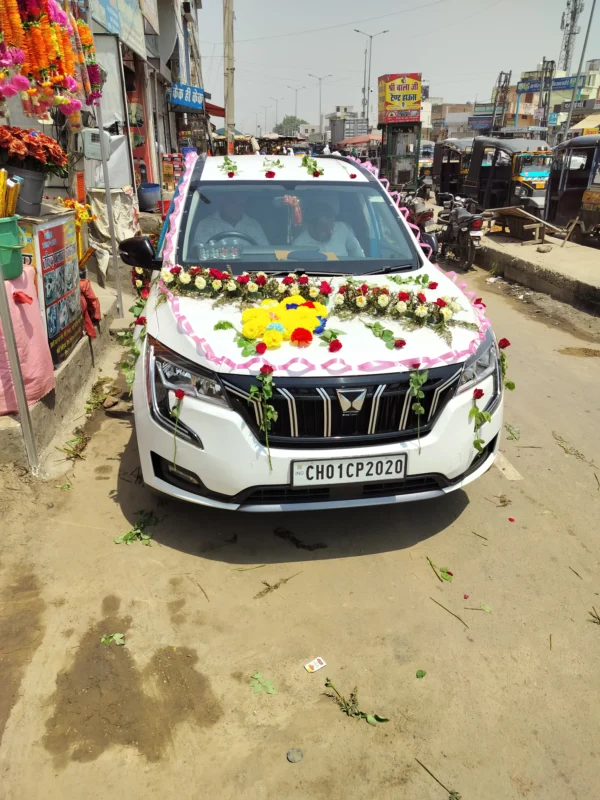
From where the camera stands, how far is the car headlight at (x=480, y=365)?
298 cm

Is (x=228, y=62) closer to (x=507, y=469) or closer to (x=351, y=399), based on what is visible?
(x=507, y=469)

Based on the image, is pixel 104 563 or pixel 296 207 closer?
pixel 104 563

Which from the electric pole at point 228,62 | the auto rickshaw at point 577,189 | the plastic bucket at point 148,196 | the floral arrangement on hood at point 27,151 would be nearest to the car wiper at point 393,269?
the floral arrangement on hood at point 27,151

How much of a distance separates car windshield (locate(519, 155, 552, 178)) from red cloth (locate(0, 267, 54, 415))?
16591 millimetres

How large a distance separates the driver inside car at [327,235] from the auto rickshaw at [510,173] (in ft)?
45.4

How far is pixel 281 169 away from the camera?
4.45 metres

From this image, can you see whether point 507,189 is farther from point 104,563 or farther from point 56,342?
point 104,563

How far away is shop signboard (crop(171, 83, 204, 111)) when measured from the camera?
21688 mm

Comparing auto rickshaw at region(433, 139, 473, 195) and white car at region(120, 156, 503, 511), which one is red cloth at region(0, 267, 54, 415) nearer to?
white car at region(120, 156, 503, 511)

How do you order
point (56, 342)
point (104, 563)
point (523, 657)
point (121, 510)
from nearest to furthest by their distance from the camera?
point (523, 657), point (104, 563), point (121, 510), point (56, 342)

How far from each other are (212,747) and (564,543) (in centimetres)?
218

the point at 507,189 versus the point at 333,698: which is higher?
the point at 507,189

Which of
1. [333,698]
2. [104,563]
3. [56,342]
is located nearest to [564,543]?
[333,698]

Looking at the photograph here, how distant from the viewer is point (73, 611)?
2736 millimetres
